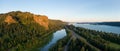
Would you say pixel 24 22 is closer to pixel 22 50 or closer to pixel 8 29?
pixel 8 29

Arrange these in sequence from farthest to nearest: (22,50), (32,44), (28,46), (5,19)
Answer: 1. (5,19)
2. (32,44)
3. (28,46)
4. (22,50)

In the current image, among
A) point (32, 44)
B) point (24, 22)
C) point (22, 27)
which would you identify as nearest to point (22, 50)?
point (32, 44)

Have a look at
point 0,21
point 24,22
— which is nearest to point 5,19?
point 0,21

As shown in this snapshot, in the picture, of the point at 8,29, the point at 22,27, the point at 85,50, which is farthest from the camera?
the point at 22,27

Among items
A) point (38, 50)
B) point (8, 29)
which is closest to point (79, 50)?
point (38, 50)

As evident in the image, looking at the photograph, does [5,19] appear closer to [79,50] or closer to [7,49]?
[7,49]

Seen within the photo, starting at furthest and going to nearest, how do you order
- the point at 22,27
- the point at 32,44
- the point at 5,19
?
the point at 5,19, the point at 22,27, the point at 32,44

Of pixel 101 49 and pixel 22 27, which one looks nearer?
pixel 101 49

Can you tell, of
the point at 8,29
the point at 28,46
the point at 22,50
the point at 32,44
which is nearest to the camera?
the point at 22,50

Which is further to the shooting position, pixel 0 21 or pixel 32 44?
pixel 0 21
